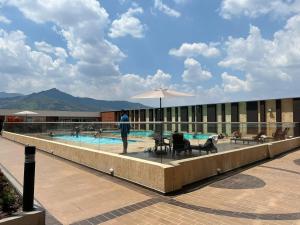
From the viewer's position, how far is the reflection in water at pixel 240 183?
23.3ft

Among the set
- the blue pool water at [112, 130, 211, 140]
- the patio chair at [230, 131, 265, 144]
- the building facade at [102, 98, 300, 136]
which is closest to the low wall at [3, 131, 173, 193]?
the blue pool water at [112, 130, 211, 140]

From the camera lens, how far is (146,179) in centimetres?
689

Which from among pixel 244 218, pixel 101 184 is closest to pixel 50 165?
pixel 101 184

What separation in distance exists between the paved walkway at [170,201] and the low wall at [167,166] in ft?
0.98

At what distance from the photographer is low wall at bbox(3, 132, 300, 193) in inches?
257

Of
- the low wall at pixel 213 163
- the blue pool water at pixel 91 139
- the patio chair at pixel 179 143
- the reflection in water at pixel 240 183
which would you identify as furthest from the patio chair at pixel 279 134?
the blue pool water at pixel 91 139

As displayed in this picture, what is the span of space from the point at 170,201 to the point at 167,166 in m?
0.93

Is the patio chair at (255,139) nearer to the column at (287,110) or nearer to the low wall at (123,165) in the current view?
the low wall at (123,165)

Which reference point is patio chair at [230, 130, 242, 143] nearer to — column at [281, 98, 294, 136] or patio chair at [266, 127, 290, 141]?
patio chair at [266, 127, 290, 141]

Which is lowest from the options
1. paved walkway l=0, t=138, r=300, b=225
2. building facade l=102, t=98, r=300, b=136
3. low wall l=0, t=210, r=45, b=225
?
paved walkway l=0, t=138, r=300, b=225

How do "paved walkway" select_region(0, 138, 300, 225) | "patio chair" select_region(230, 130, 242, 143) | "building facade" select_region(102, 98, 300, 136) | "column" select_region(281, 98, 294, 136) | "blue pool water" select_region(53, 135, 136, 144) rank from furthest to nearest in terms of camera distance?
"column" select_region(281, 98, 294, 136) < "patio chair" select_region(230, 130, 242, 143) < "building facade" select_region(102, 98, 300, 136) < "blue pool water" select_region(53, 135, 136, 144) < "paved walkway" select_region(0, 138, 300, 225)

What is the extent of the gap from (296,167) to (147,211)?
282 inches

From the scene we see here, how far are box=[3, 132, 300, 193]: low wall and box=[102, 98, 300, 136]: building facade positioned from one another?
0.98 m

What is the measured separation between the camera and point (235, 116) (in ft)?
99.8
